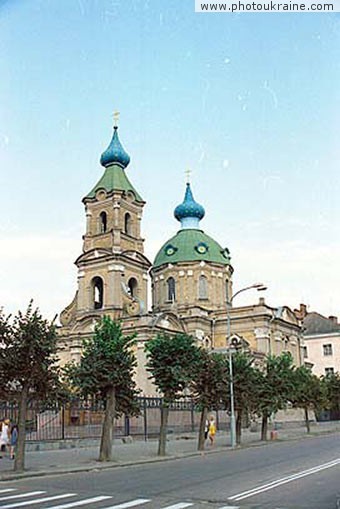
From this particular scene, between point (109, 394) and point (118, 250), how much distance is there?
36004 millimetres

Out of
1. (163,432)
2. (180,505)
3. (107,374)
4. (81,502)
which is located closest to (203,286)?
(163,432)

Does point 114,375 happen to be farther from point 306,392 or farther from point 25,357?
point 306,392

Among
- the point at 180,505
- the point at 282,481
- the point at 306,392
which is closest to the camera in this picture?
the point at 180,505

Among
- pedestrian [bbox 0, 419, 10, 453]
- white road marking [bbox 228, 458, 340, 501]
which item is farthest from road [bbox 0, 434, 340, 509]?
pedestrian [bbox 0, 419, 10, 453]

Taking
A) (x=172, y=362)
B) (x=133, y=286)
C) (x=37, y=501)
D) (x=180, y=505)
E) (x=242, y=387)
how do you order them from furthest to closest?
(x=133, y=286), (x=242, y=387), (x=172, y=362), (x=37, y=501), (x=180, y=505)

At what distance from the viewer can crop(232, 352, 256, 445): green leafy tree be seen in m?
36.0

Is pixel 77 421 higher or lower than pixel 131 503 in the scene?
higher

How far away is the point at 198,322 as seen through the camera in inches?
2623

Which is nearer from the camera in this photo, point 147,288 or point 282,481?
point 282,481

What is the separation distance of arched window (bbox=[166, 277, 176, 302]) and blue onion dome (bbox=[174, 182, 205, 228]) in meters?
9.14

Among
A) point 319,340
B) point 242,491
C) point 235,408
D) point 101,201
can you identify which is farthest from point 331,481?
point 319,340

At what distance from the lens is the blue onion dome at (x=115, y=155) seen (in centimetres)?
6756

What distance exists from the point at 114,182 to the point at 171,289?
51.6 ft

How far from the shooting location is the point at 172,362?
29344 millimetres
